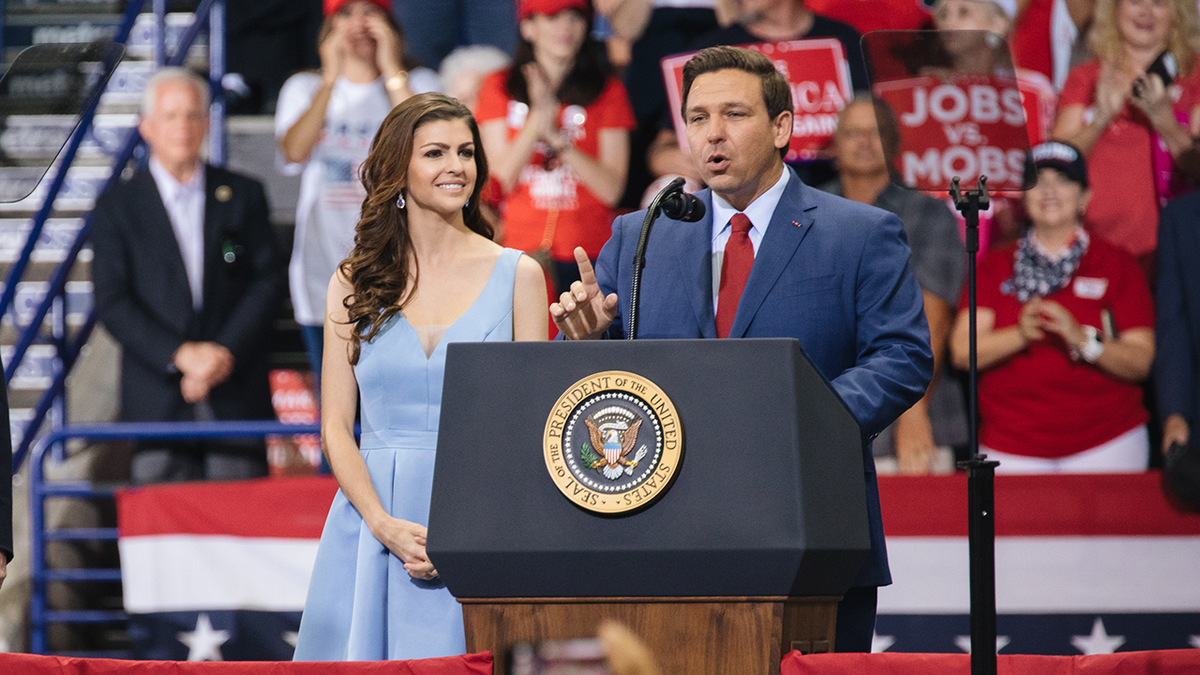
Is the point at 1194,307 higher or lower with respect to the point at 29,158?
lower

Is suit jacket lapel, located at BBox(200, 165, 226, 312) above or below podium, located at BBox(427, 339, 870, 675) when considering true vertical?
above

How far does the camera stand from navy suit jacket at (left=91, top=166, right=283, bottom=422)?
17.8 feet

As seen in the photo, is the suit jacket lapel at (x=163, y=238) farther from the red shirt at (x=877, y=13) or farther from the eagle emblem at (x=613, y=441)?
the eagle emblem at (x=613, y=441)

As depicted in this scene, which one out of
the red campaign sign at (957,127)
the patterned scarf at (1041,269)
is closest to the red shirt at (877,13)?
the red campaign sign at (957,127)

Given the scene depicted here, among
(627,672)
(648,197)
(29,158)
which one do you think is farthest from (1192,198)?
(627,672)

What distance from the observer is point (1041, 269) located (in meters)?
5.06

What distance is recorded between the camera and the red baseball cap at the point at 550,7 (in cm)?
548

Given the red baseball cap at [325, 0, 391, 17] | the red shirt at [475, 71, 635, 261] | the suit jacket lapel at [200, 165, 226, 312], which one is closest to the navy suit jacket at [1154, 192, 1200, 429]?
the red shirt at [475, 71, 635, 261]

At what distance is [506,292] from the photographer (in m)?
3.00

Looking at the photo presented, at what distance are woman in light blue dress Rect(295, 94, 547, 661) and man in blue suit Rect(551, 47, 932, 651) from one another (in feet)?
1.73

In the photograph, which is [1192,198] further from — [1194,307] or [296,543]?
[296,543]

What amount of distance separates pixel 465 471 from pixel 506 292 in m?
1.10

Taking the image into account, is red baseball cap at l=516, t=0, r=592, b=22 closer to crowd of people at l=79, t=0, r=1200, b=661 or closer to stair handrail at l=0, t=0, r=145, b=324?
crowd of people at l=79, t=0, r=1200, b=661

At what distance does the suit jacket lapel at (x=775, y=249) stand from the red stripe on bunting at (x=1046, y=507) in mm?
2230
